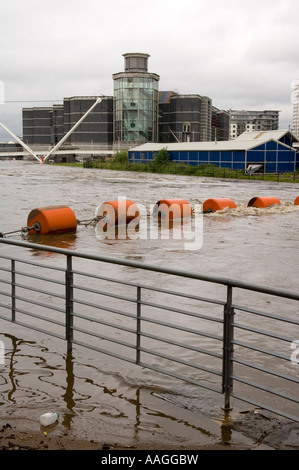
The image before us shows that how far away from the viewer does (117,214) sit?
20344 mm

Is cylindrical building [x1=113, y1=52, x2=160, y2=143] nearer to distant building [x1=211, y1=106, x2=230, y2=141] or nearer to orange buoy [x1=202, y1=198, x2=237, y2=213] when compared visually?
distant building [x1=211, y1=106, x2=230, y2=141]

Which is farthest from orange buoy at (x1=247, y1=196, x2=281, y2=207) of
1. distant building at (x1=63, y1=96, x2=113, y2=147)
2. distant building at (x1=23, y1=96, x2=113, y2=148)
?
distant building at (x1=23, y1=96, x2=113, y2=148)

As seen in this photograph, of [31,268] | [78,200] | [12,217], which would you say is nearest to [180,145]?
[78,200]

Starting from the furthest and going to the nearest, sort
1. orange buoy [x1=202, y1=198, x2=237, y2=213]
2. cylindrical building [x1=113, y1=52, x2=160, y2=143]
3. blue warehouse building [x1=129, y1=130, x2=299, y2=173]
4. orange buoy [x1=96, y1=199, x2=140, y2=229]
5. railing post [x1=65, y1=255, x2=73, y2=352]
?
cylindrical building [x1=113, y1=52, x2=160, y2=143] < blue warehouse building [x1=129, y1=130, x2=299, y2=173] < orange buoy [x1=202, y1=198, x2=237, y2=213] < orange buoy [x1=96, y1=199, x2=140, y2=229] < railing post [x1=65, y1=255, x2=73, y2=352]

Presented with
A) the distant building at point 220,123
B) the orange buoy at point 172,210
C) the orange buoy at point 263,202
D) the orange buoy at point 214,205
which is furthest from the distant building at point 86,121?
the orange buoy at point 172,210

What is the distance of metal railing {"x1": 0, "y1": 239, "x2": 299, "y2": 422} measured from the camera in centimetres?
505

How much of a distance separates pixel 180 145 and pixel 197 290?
71.5m

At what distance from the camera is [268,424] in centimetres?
510

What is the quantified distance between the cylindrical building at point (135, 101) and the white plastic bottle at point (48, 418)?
372 ft

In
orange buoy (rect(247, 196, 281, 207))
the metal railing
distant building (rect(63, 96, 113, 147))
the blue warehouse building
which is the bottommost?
the metal railing

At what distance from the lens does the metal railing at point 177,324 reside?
5.05m

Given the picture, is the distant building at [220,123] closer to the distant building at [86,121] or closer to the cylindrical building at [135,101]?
the cylindrical building at [135,101]

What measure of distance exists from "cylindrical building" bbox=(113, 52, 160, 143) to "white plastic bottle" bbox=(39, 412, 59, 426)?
372ft

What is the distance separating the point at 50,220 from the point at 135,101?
335 feet
